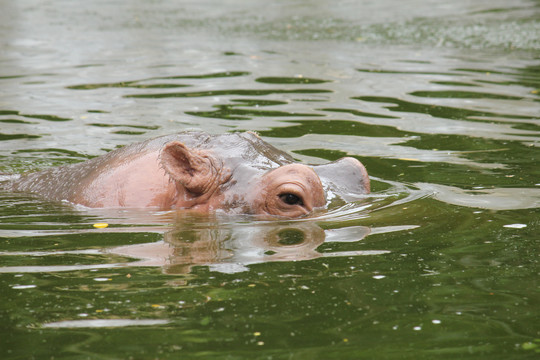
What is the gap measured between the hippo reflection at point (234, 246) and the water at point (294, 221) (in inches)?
0.8

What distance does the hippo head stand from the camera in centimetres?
549

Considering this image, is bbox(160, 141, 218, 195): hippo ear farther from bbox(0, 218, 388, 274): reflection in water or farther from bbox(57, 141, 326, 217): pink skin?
bbox(0, 218, 388, 274): reflection in water

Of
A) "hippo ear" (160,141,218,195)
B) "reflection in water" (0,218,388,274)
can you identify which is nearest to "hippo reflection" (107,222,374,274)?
"reflection in water" (0,218,388,274)

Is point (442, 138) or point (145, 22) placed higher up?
point (145, 22)

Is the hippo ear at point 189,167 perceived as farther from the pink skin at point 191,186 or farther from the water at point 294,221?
the water at point 294,221

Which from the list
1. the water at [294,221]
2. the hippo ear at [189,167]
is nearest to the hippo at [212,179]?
the hippo ear at [189,167]

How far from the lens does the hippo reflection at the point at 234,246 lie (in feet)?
15.6

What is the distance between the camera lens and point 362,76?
40.9 ft

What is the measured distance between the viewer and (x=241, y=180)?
5699 mm

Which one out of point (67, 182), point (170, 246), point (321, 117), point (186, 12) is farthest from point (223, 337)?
point (186, 12)

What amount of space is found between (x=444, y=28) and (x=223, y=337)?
14.4 meters

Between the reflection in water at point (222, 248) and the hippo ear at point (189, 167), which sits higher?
the hippo ear at point (189, 167)

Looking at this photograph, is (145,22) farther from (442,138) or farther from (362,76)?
(442,138)

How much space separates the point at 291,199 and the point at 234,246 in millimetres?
689
